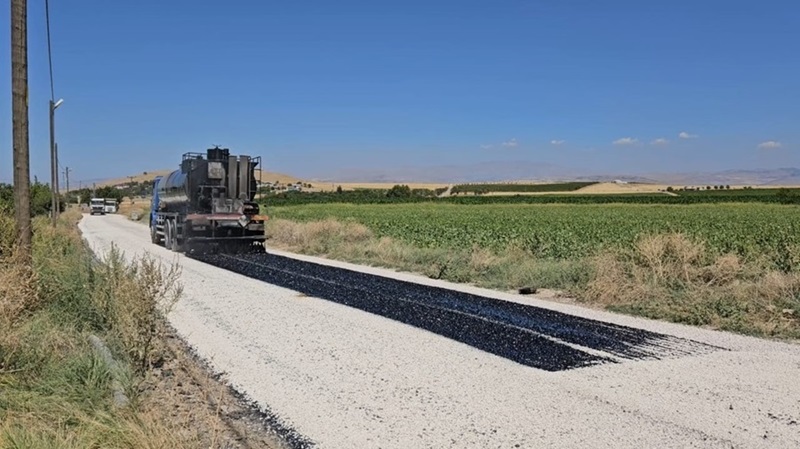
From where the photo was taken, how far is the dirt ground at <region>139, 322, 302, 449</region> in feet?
17.1

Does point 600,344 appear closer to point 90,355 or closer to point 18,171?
point 90,355

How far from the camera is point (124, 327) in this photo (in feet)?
24.4

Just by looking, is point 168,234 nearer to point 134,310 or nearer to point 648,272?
point 134,310

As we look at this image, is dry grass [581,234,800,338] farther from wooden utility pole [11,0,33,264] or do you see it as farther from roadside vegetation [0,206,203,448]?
wooden utility pole [11,0,33,264]

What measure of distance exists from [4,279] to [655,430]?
7.54 metres

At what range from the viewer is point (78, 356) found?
251 inches

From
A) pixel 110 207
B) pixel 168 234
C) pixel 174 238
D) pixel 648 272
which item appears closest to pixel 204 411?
pixel 648 272

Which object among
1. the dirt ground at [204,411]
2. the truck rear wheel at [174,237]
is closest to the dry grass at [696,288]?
the dirt ground at [204,411]

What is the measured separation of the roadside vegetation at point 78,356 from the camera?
4445mm

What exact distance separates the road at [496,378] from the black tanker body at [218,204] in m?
11.8

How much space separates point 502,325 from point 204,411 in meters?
4.96

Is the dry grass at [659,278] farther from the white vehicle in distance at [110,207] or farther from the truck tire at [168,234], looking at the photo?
the white vehicle in distance at [110,207]

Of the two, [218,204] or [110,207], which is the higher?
[218,204]

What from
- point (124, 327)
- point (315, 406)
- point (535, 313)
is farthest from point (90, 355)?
point (535, 313)
